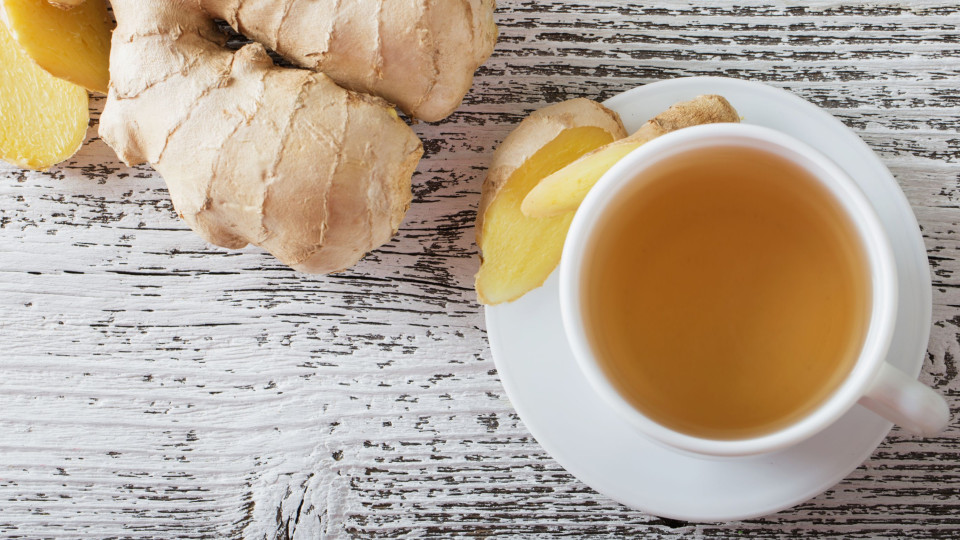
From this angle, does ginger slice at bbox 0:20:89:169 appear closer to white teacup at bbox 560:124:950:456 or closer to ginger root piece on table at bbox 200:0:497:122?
ginger root piece on table at bbox 200:0:497:122

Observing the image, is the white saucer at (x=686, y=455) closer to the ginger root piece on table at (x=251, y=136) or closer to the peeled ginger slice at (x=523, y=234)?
the peeled ginger slice at (x=523, y=234)

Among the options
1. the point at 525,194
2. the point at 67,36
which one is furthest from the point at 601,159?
the point at 67,36

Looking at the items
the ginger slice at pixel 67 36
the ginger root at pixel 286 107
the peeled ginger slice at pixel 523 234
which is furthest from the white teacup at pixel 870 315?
the ginger slice at pixel 67 36

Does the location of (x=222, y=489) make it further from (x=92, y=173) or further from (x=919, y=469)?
(x=919, y=469)

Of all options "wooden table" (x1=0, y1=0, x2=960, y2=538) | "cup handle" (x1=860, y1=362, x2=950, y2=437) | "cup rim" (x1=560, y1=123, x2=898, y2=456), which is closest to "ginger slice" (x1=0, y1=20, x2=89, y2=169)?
"wooden table" (x1=0, y1=0, x2=960, y2=538)

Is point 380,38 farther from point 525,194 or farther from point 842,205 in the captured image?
point 842,205
